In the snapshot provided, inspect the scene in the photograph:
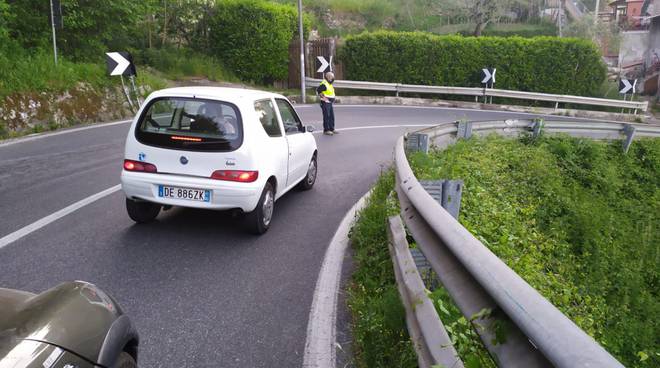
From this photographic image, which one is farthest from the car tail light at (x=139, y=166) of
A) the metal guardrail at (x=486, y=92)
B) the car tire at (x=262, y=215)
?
the metal guardrail at (x=486, y=92)

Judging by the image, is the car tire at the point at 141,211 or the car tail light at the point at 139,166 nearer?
the car tail light at the point at 139,166

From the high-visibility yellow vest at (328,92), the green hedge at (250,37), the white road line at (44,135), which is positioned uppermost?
the green hedge at (250,37)

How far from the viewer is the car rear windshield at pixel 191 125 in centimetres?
592

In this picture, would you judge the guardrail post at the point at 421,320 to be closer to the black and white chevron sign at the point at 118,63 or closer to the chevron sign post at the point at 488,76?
the black and white chevron sign at the point at 118,63

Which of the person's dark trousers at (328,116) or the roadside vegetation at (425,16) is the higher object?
the roadside vegetation at (425,16)

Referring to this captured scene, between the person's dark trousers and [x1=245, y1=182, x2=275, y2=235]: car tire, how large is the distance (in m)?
7.69

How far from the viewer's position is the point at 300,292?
4.70 m

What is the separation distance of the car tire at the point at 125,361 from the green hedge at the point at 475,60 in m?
23.3

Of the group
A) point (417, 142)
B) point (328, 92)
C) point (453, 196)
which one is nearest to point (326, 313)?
point (453, 196)

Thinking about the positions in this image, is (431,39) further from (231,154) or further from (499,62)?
(231,154)

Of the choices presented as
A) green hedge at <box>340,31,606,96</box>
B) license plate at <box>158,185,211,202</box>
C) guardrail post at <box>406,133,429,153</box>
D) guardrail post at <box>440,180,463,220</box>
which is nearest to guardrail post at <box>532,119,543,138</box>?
guardrail post at <box>406,133,429,153</box>

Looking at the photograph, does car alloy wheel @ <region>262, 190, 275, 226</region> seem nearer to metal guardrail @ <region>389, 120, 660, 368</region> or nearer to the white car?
the white car

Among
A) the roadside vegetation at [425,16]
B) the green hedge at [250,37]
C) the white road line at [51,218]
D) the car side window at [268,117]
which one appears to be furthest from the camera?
the roadside vegetation at [425,16]

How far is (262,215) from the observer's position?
245 inches
